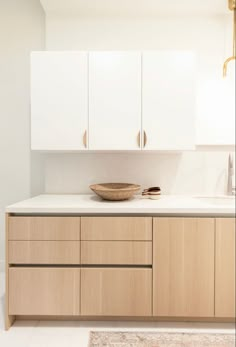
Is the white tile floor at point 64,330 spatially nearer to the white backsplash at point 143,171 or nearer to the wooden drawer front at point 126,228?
the wooden drawer front at point 126,228

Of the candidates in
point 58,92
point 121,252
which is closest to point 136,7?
point 58,92

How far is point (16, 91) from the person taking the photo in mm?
2557

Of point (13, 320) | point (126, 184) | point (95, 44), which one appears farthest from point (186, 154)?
point (13, 320)

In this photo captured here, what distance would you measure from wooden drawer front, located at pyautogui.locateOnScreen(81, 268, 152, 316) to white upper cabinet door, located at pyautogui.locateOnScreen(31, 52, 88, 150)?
38.4 inches

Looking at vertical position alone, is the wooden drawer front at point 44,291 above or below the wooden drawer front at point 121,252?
below

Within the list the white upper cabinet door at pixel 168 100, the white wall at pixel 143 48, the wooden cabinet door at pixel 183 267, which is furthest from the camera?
the white wall at pixel 143 48

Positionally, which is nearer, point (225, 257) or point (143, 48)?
point (225, 257)

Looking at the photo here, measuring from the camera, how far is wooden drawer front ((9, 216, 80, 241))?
5.79 ft

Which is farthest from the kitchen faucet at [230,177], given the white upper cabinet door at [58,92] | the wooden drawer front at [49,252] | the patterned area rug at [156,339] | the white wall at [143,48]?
the wooden drawer front at [49,252]

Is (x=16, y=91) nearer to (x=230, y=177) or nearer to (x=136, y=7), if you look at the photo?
(x=136, y=7)

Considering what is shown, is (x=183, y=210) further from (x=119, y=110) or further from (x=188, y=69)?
(x=188, y=69)

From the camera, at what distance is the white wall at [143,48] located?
2309 mm

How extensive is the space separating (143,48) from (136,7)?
0.29m

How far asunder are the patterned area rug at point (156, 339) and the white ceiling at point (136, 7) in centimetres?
223
